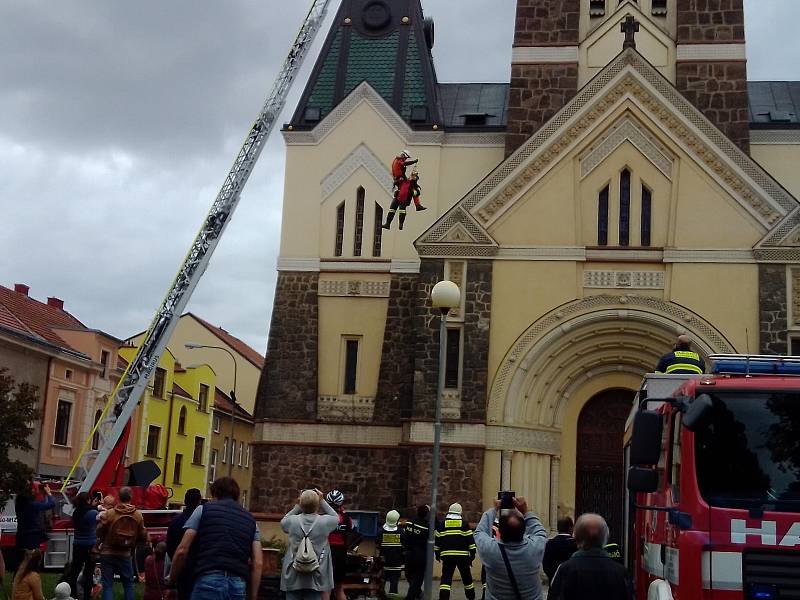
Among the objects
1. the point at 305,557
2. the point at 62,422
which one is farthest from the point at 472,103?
the point at 305,557

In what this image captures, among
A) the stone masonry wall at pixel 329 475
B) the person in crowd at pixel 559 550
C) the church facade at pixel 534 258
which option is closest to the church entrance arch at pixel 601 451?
the church facade at pixel 534 258

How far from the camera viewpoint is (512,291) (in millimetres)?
26375

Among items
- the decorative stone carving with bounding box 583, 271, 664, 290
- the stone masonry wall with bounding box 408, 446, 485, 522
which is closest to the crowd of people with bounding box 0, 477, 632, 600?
the stone masonry wall with bounding box 408, 446, 485, 522

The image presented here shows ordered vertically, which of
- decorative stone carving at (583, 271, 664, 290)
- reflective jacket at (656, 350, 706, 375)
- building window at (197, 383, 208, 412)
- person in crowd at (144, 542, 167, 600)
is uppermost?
decorative stone carving at (583, 271, 664, 290)

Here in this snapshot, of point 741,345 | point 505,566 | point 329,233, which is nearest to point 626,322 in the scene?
point 741,345

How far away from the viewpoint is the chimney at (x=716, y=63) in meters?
28.5

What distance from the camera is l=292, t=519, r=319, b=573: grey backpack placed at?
35.1 ft

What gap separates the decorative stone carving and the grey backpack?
1658 cm

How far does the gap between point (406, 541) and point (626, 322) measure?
9751 mm

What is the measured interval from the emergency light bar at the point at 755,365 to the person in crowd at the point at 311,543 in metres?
4.03

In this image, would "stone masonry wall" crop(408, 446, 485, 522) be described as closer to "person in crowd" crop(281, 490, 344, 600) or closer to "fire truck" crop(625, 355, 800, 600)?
"person in crowd" crop(281, 490, 344, 600)

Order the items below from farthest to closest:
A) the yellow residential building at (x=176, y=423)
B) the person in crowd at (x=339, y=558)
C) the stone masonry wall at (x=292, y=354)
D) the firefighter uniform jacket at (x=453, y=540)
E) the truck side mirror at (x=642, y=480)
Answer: the yellow residential building at (x=176, y=423) < the stone masonry wall at (x=292, y=354) < the firefighter uniform jacket at (x=453, y=540) < the person in crowd at (x=339, y=558) < the truck side mirror at (x=642, y=480)

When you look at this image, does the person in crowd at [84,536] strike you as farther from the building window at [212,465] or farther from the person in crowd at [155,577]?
the building window at [212,465]

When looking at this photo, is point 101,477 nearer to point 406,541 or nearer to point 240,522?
point 406,541
